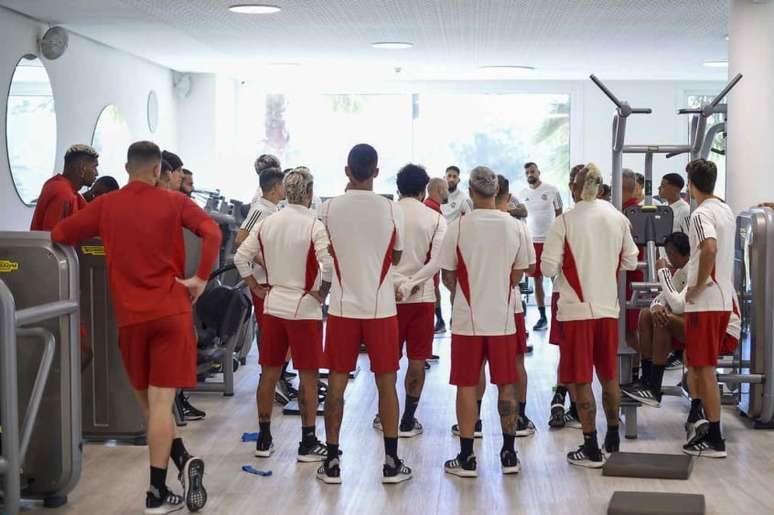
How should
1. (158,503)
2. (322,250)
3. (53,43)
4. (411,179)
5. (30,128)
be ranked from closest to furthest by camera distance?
(158,503) < (322,250) < (411,179) < (30,128) < (53,43)

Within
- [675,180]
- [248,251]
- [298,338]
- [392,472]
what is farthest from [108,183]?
[675,180]

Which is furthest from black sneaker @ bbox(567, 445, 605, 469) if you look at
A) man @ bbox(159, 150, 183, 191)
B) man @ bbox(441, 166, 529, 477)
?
man @ bbox(159, 150, 183, 191)

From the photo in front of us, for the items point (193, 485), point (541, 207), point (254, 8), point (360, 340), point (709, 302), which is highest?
point (254, 8)

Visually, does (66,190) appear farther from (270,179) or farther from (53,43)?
(53,43)

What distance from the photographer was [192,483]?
4.70m

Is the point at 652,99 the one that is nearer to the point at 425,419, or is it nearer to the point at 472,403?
the point at 425,419

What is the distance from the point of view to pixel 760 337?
6289 millimetres

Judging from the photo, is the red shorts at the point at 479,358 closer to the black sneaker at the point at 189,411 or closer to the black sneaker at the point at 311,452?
the black sneaker at the point at 311,452

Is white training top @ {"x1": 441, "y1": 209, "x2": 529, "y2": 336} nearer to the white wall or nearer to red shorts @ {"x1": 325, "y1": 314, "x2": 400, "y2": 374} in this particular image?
red shorts @ {"x1": 325, "y1": 314, "x2": 400, "y2": 374}

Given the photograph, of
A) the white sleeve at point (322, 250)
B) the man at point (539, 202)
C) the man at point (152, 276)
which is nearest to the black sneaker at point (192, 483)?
the man at point (152, 276)

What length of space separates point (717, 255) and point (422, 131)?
36.4 ft

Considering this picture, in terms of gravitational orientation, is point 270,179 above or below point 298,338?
above

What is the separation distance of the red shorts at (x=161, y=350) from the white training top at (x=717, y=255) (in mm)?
2585

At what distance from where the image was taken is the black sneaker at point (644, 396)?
597cm
